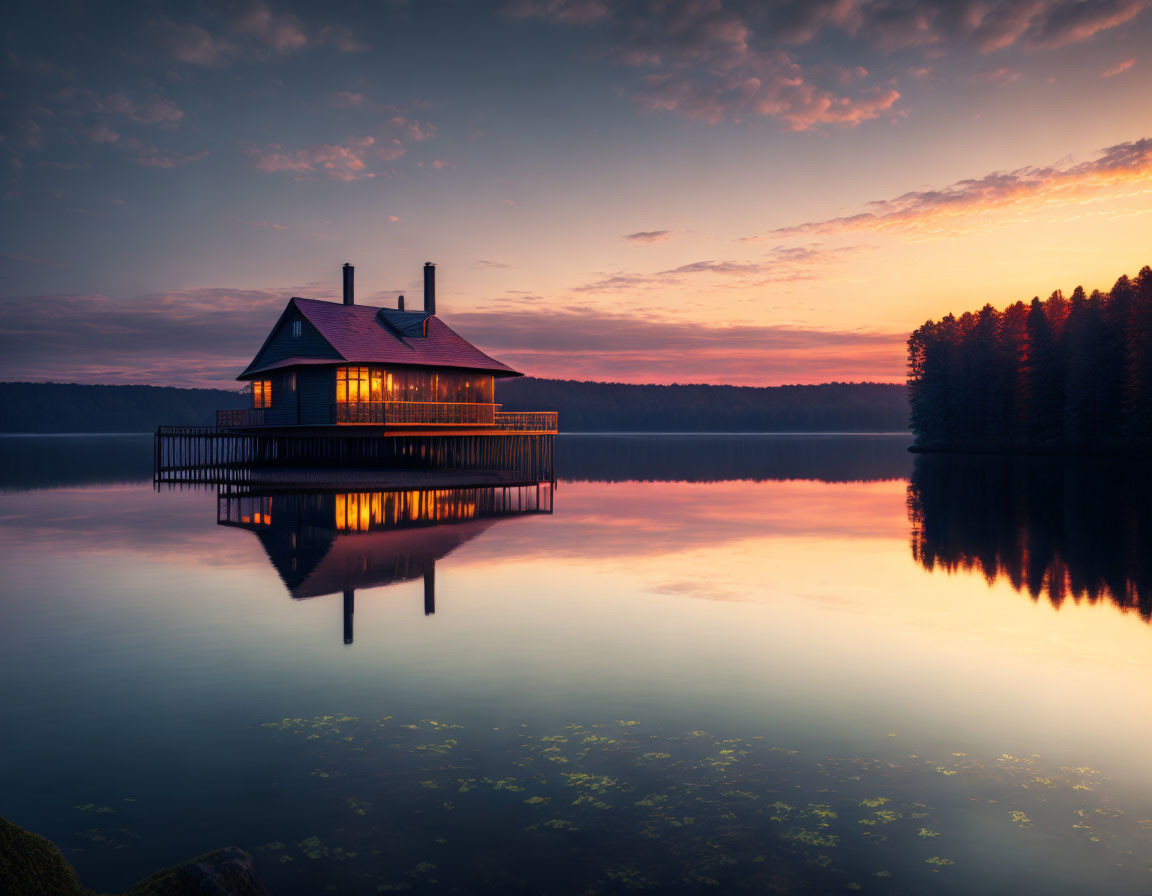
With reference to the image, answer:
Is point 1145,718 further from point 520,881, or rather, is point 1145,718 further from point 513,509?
point 513,509

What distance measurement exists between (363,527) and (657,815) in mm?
22299

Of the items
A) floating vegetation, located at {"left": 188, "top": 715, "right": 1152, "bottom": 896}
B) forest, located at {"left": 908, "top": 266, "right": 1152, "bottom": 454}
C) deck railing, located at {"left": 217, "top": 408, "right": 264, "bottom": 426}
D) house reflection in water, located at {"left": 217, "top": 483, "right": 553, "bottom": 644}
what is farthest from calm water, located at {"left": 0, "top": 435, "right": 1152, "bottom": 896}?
forest, located at {"left": 908, "top": 266, "right": 1152, "bottom": 454}

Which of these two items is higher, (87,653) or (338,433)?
(338,433)

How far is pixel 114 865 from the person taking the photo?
6.54 m

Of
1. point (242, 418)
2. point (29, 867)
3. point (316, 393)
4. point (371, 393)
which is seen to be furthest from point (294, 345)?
point (29, 867)

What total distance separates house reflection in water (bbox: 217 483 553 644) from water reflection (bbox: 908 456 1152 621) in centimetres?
1415

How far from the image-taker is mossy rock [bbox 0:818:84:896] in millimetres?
4047

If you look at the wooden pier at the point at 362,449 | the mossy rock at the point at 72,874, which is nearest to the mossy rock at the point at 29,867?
the mossy rock at the point at 72,874

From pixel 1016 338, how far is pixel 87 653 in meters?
102

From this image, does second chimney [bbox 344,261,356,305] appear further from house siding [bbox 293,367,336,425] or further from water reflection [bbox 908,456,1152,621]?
water reflection [bbox 908,456,1152,621]

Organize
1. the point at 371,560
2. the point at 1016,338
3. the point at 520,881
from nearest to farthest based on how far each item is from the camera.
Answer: the point at 520,881, the point at 371,560, the point at 1016,338

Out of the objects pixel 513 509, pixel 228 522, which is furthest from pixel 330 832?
pixel 513 509

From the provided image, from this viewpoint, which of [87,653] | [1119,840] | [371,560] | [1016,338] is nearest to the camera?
[1119,840]

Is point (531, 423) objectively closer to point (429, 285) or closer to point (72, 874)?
point (429, 285)
